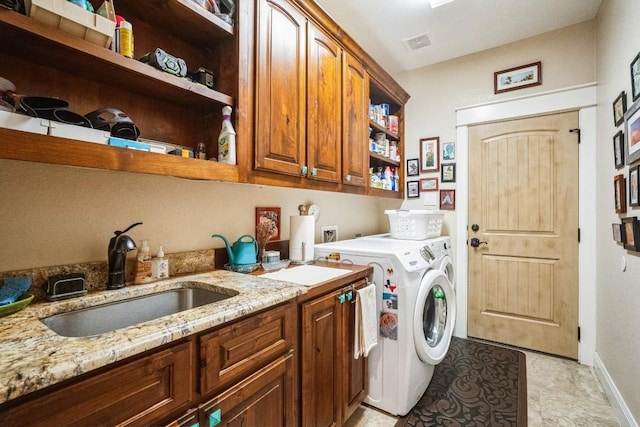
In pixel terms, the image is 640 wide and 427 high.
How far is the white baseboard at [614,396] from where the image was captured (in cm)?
157

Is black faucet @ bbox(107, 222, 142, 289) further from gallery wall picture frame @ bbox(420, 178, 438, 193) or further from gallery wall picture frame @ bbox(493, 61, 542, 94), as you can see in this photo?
gallery wall picture frame @ bbox(493, 61, 542, 94)

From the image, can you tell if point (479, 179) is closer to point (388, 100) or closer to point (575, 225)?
point (575, 225)

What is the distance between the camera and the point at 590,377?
7.07 ft

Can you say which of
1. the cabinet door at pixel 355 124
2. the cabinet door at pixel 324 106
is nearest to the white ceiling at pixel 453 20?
the cabinet door at pixel 355 124

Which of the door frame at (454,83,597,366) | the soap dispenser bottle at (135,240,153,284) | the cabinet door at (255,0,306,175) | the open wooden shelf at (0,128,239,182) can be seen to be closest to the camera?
the open wooden shelf at (0,128,239,182)

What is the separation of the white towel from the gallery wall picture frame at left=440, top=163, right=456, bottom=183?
179cm

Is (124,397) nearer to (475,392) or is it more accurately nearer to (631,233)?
(475,392)

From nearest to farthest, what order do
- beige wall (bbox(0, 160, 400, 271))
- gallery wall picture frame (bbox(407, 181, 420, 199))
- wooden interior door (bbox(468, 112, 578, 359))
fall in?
beige wall (bbox(0, 160, 400, 271))
wooden interior door (bbox(468, 112, 578, 359))
gallery wall picture frame (bbox(407, 181, 420, 199))

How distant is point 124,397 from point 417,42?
9.99ft

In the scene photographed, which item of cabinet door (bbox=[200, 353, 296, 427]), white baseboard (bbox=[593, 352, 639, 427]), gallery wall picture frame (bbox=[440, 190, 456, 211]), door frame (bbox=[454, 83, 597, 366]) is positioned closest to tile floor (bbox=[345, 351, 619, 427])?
white baseboard (bbox=[593, 352, 639, 427])

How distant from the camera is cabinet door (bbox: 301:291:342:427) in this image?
125 centimetres

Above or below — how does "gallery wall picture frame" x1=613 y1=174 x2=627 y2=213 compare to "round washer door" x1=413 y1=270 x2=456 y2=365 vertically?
above

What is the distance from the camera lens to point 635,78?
1.47 metres

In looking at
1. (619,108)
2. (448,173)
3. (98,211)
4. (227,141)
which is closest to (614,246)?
(619,108)
